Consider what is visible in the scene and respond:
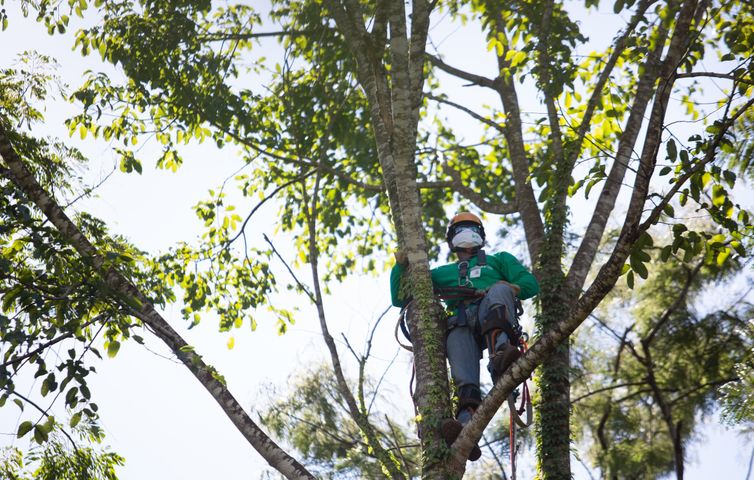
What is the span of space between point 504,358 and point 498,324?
1.22 ft

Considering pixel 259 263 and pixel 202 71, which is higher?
pixel 202 71

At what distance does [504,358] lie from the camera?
4.16m

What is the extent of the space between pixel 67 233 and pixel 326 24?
137 inches

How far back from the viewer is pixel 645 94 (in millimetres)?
5469

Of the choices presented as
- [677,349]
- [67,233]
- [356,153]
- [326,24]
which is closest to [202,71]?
[326,24]

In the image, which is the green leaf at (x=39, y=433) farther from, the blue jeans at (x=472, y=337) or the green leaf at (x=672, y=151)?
the green leaf at (x=672, y=151)

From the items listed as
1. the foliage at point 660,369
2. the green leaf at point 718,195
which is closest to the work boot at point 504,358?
the green leaf at point 718,195

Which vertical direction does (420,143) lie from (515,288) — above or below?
above

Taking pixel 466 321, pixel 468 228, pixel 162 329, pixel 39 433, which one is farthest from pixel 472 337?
pixel 39 433

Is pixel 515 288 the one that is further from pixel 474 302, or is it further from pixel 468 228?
pixel 468 228

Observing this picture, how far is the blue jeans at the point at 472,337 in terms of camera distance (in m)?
4.48

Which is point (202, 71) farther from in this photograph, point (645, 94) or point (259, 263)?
point (645, 94)

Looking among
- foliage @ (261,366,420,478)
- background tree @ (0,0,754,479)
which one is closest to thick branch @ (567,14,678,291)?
background tree @ (0,0,754,479)

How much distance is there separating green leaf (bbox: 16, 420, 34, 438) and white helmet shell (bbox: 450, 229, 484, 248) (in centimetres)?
259
